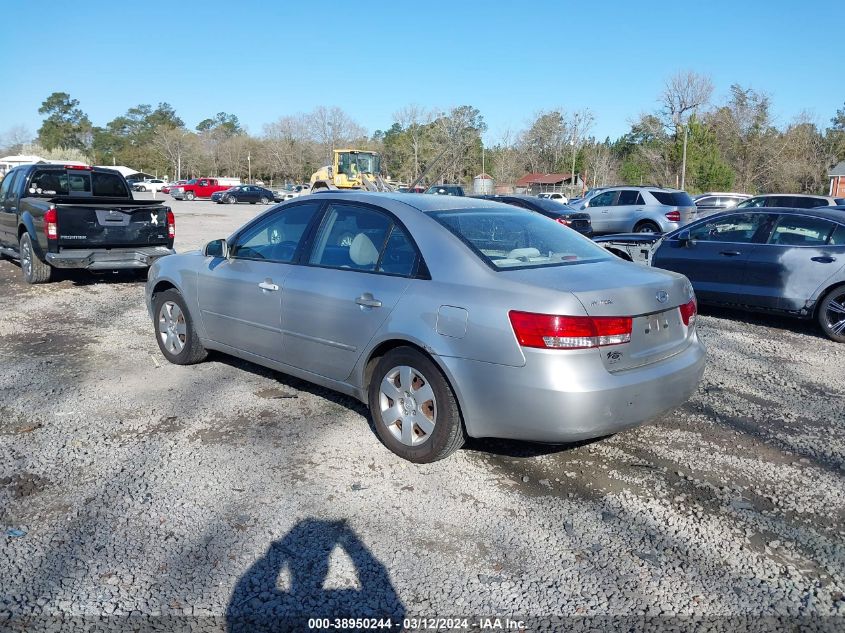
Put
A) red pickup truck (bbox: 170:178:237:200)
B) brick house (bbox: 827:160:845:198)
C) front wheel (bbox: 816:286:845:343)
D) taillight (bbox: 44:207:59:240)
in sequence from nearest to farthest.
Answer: front wheel (bbox: 816:286:845:343)
taillight (bbox: 44:207:59:240)
red pickup truck (bbox: 170:178:237:200)
brick house (bbox: 827:160:845:198)

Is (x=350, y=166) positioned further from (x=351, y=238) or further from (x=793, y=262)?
(x=351, y=238)

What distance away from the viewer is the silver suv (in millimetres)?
19172

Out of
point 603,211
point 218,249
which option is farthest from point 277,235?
point 603,211

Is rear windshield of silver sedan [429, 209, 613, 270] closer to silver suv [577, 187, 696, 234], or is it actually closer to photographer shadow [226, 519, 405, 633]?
photographer shadow [226, 519, 405, 633]

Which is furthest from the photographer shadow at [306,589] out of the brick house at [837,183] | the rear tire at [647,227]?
the brick house at [837,183]

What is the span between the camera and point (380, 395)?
430 centimetres

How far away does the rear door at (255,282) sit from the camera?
4.99 m

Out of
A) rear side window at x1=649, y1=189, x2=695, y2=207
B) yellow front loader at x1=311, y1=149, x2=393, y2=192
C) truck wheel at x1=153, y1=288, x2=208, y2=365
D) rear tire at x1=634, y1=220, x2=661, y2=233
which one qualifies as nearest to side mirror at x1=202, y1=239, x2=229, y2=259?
truck wheel at x1=153, y1=288, x2=208, y2=365

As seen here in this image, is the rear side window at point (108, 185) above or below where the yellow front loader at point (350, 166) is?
below

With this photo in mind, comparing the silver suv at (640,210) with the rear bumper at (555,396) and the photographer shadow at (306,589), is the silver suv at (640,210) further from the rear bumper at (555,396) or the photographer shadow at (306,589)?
Result: the photographer shadow at (306,589)

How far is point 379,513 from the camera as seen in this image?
11.7 ft

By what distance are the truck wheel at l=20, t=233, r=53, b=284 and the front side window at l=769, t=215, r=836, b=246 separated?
10.2 meters

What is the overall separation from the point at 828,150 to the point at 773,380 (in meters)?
70.3

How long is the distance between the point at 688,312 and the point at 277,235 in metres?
2.97
